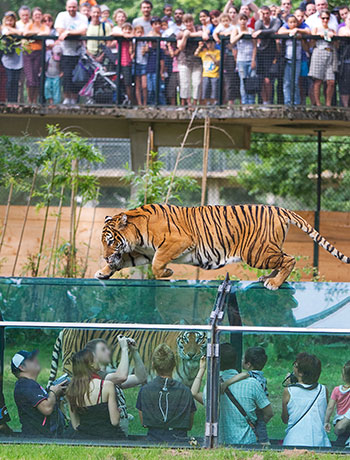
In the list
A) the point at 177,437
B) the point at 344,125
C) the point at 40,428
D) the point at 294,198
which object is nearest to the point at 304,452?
the point at 177,437

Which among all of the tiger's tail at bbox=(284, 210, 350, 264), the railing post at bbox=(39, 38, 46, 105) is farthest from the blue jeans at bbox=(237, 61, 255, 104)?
the tiger's tail at bbox=(284, 210, 350, 264)

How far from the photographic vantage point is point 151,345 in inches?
220

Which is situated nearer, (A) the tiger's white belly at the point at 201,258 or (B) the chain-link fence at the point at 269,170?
(A) the tiger's white belly at the point at 201,258

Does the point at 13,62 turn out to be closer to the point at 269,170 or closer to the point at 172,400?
the point at 172,400

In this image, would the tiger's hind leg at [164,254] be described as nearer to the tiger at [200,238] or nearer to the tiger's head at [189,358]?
the tiger at [200,238]

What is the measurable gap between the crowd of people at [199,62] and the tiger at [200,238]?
4549 mm

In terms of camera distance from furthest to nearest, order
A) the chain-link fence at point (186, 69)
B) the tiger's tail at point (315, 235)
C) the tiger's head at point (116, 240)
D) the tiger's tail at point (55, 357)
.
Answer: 1. the chain-link fence at point (186, 69)
2. the tiger's tail at point (315, 235)
3. the tiger's head at point (116, 240)
4. the tiger's tail at point (55, 357)

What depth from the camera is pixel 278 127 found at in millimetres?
13641

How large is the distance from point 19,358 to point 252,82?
23.3 feet

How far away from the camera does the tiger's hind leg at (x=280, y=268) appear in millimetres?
7073

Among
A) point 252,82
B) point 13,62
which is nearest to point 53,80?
point 13,62

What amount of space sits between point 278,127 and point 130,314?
741 cm

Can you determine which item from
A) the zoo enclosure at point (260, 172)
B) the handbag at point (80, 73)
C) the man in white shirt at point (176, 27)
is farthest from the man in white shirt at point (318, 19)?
the handbag at point (80, 73)

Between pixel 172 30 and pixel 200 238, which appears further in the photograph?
pixel 172 30
